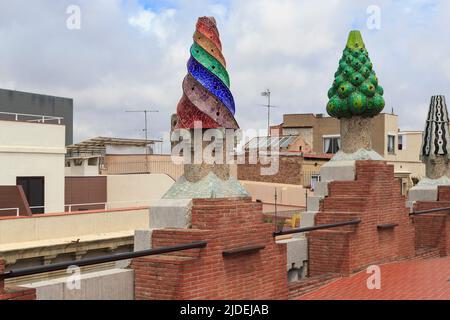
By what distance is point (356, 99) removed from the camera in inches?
427

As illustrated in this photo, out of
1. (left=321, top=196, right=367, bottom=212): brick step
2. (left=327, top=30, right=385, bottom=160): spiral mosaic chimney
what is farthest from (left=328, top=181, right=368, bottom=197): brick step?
(left=327, top=30, right=385, bottom=160): spiral mosaic chimney

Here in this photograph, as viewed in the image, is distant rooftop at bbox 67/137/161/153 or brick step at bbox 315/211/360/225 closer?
brick step at bbox 315/211/360/225

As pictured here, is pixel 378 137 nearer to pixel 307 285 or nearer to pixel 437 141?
pixel 437 141

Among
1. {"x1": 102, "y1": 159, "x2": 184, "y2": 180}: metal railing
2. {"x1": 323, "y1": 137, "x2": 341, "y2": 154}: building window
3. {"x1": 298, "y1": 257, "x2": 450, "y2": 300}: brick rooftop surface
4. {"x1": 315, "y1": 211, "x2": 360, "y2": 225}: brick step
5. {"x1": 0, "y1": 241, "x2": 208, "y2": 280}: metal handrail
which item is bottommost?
{"x1": 298, "y1": 257, "x2": 450, "y2": 300}: brick rooftop surface

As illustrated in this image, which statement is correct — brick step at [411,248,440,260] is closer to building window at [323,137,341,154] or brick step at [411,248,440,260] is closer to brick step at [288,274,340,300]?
brick step at [288,274,340,300]

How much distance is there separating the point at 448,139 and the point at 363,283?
7179 mm

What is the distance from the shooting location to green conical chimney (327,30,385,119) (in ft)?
35.8

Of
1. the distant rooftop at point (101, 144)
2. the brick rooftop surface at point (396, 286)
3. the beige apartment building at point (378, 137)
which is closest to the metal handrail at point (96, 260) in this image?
the brick rooftop surface at point (396, 286)

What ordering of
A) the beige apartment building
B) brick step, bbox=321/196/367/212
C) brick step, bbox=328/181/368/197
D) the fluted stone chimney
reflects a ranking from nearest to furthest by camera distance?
brick step, bbox=321/196/367/212, brick step, bbox=328/181/368/197, the fluted stone chimney, the beige apartment building

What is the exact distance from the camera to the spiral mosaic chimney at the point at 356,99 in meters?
10.9

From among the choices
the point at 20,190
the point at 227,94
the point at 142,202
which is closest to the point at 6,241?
the point at 20,190

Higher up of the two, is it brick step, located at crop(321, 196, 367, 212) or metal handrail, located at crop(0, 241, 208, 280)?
brick step, located at crop(321, 196, 367, 212)
